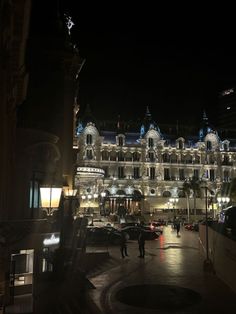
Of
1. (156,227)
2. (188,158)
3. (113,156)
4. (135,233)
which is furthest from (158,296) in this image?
(188,158)

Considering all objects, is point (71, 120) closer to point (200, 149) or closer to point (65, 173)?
point (65, 173)

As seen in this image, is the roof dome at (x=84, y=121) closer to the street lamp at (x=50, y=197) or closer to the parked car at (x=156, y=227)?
the parked car at (x=156, y=227)

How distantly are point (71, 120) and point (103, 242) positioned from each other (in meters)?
11.2

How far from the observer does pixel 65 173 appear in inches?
1234

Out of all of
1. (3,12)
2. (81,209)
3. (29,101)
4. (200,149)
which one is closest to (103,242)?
(29,101)

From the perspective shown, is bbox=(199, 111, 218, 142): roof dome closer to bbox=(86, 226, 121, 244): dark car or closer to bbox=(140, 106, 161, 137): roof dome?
bbox=(140, 106, 161, 137): roof dome

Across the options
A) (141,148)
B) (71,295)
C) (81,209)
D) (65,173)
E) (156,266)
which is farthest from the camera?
(141,148)

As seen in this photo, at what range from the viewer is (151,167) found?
85312 millimetres

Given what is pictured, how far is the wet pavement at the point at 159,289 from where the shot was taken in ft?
44.2

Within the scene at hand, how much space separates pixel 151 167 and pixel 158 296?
70.7 m

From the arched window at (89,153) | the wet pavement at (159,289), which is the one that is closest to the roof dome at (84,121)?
the arched window at (89,153)

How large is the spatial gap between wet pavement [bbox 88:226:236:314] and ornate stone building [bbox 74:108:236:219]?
5356 centimetres

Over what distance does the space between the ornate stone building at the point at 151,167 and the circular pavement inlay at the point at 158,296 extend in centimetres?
5888

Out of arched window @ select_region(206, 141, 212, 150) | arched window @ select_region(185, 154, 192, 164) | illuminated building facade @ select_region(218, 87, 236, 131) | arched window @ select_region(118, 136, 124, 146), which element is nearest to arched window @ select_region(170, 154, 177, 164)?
arched window @ select_region(185, 154, 192, 164)
